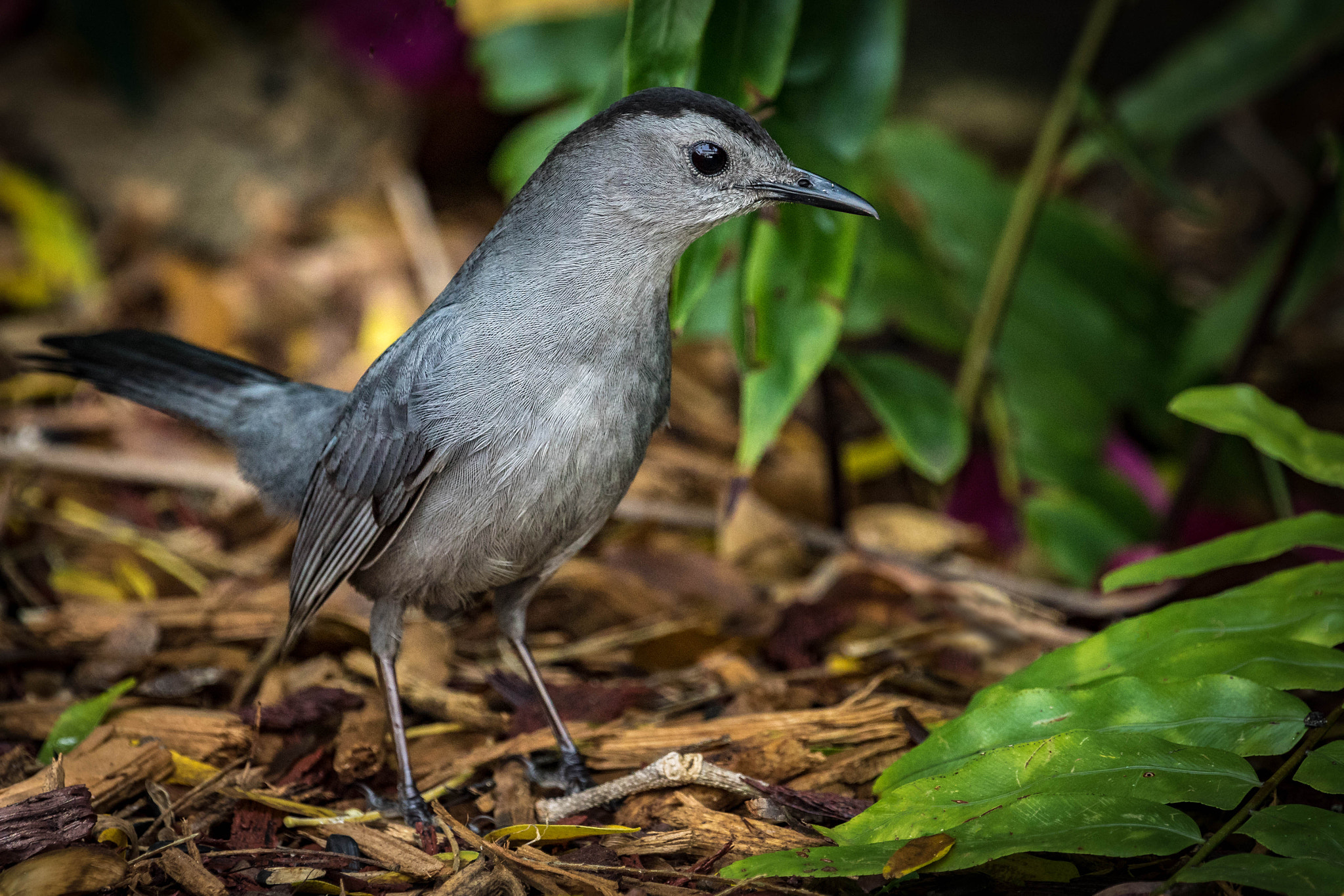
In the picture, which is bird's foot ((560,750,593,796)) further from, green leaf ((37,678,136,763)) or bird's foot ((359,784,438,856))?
green leaf ((37,678,136,763))

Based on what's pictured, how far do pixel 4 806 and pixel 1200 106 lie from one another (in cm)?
511

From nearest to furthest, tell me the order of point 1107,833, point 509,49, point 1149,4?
point 1107,833
point 509,49
point 1149,4

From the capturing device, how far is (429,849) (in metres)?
2.66

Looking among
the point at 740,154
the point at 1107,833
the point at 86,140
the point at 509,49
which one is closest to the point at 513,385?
the point at 740,154

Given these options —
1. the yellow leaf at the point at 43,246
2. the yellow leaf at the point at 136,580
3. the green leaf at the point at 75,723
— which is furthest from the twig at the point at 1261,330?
the yellow leaf at the point at 43,246

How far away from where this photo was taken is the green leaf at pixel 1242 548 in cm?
275

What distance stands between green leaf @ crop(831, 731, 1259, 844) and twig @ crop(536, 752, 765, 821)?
46cm

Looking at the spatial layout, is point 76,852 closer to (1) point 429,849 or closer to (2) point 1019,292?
(1) point 429,849

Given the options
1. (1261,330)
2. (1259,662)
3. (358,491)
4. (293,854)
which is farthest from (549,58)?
(1259,662)

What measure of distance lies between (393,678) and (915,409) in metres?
2.02

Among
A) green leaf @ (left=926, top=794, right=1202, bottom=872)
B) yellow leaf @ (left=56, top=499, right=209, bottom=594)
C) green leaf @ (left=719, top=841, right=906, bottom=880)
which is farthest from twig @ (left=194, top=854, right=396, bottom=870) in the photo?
yellow leaf @ (left=56, top=499, right=209, bottom=594)

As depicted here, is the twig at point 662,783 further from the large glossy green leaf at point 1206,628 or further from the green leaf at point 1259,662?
the green leaf at point 1259,662

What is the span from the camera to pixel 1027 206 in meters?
4.58

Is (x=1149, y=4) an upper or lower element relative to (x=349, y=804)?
upper
